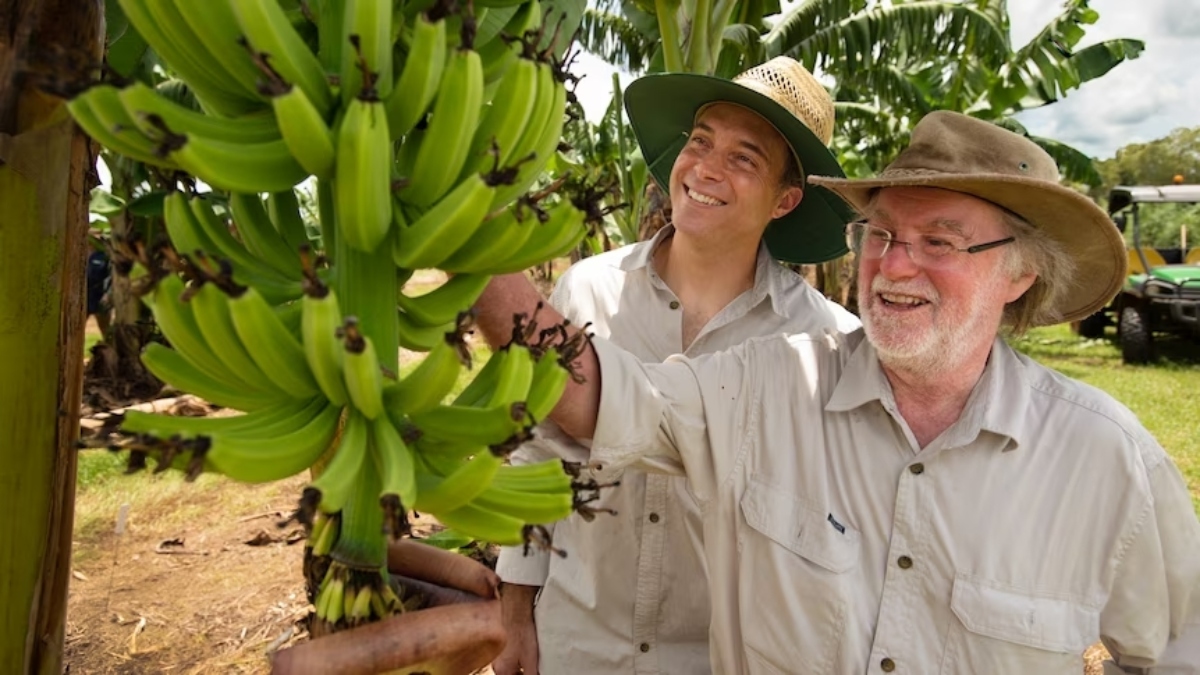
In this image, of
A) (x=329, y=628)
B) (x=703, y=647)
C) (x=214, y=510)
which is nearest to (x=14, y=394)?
(x=329, y=628)

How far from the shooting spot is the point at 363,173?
0.87 metres

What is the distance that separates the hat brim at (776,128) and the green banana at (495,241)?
143cm

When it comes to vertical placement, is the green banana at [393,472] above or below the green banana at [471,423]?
below

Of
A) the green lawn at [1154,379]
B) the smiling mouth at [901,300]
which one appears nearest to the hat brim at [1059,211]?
the smiling mouth at [901,300]

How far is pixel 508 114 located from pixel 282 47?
0.26m

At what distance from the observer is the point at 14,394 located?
3.60ft

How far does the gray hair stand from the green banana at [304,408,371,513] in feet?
5.06

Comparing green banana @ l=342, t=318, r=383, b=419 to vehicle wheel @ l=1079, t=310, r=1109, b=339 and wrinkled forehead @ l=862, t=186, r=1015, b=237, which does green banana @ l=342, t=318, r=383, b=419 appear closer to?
wrinkled forehead @ l=862, t=186, r=1015, b=237

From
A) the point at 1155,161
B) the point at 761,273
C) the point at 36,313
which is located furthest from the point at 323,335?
the point at 1155,161

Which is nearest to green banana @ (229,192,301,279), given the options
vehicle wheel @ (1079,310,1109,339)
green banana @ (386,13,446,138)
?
green banana @ (386,13,446,138)

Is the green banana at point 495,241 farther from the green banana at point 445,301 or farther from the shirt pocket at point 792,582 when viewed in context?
the shirt pocket at point 792,582

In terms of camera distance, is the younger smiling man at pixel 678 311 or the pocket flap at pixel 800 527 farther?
the younger smiling man at pixel 678 311

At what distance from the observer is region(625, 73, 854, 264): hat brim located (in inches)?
93.8

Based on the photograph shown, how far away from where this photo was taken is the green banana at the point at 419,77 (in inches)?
35.7
